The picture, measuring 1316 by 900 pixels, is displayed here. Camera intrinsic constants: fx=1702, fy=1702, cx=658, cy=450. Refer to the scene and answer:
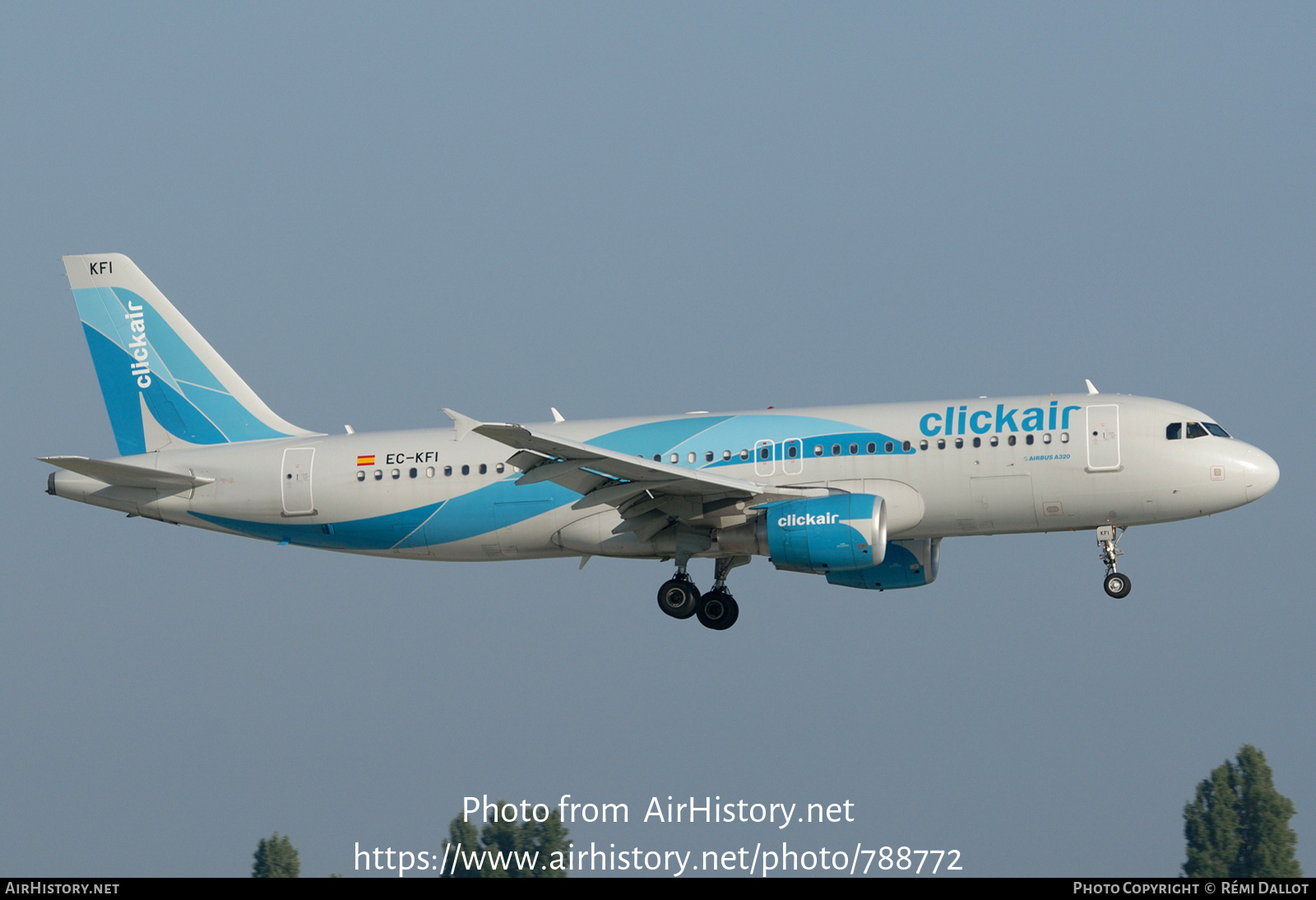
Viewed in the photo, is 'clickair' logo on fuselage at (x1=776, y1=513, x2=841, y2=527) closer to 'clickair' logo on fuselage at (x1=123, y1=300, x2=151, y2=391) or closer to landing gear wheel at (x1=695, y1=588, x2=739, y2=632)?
landing gear wheel at (x1=695, y1=588, x2=739, y2=632)

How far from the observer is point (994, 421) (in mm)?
40031

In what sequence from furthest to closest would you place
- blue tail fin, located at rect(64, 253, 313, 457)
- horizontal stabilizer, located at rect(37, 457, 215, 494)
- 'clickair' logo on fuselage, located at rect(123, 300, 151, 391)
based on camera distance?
'clickair' logo on fuselage, located at rect(123, 300, 151, 391) < blue tail fin, located at rect(64, 253, 313, 457) < horizontal stabilizer, located at rect(37, 457, 215, 494)

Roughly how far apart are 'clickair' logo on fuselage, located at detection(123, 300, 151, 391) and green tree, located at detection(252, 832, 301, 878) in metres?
34.8

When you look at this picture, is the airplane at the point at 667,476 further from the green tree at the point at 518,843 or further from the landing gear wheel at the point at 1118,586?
the green tree at the point at 518,843

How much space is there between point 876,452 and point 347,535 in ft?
45.2

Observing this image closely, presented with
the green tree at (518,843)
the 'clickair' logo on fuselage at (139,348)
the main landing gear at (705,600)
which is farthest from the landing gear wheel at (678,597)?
the green tree at (518,843)

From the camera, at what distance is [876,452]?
40375 mm

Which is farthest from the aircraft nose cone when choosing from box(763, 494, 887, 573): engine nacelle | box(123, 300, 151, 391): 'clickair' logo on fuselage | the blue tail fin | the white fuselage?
box(123, 300, 151, 391): 'clickair' logo on fuselage

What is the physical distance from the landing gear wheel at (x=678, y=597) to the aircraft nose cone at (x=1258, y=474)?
13531mm

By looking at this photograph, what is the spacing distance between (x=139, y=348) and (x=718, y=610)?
57.8 feet

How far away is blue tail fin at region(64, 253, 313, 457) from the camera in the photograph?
46.0 m
